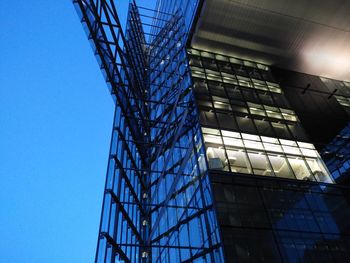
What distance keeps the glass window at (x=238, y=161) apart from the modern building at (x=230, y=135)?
0.21 ft

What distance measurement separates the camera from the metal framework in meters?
12.1

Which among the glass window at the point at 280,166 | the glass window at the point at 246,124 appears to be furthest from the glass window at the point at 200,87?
the glass window at the point at 280,166

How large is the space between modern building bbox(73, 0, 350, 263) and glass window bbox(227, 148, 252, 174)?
0.06 m

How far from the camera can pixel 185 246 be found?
12203 mm

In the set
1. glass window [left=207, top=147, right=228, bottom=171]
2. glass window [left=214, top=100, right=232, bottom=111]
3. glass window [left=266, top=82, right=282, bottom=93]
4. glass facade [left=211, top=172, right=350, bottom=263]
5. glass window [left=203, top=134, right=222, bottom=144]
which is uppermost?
glass window [left=266, top=82, right=282, bottom=93]

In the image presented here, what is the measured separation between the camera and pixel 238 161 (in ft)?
46.0

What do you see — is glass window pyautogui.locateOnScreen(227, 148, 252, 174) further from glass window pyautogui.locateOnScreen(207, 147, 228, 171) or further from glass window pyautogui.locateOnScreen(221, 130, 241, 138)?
glass window pyautogui.locateOnScreen(221, 130, 241, 138)

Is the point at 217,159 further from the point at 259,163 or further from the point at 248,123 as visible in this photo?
the point at 248,123

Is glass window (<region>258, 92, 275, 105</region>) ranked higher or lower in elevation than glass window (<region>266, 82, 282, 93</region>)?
lower

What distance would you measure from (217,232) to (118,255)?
4.08 metres

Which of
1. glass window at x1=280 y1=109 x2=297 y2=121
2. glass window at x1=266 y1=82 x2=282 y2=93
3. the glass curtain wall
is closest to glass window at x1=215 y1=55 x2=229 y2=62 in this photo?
the glass curtain wall

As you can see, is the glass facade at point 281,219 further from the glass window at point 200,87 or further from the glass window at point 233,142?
the glass window at point 200,87

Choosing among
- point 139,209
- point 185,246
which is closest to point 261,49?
point 139,209

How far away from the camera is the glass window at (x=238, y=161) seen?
13.6 metres
